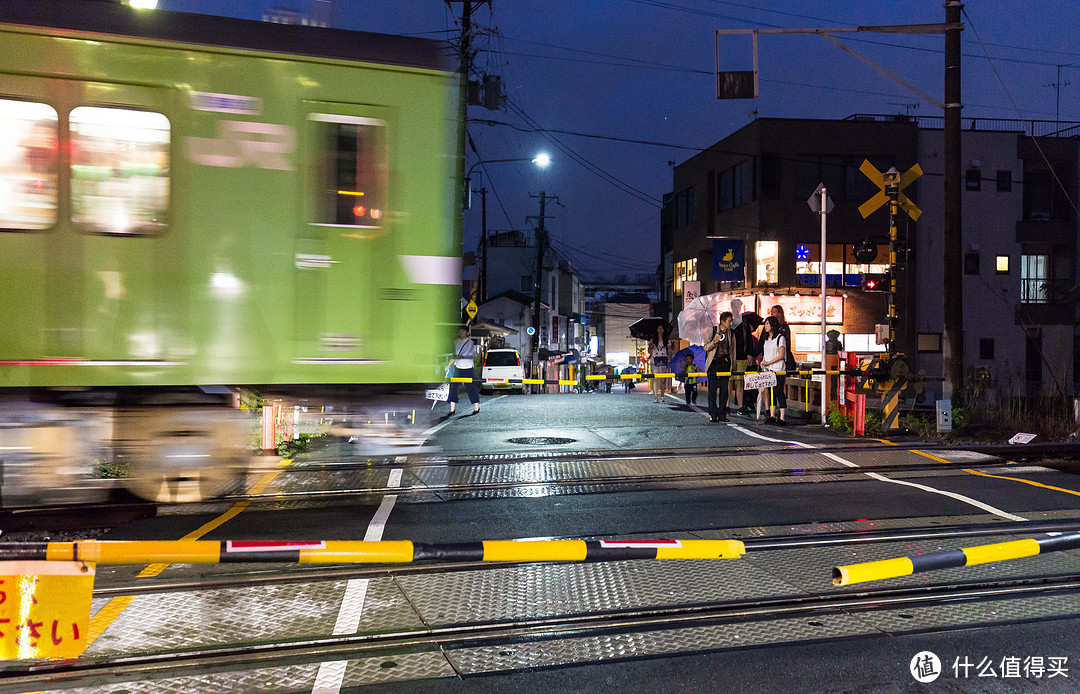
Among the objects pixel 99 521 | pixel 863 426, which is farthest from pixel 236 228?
pixel 863 426

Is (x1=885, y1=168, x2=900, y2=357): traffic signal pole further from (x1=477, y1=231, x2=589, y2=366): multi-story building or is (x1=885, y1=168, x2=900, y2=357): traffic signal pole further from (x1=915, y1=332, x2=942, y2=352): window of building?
(x1=477, y1=231, x2=589, y2=366): multi-story building

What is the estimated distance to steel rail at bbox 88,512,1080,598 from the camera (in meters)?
5.08

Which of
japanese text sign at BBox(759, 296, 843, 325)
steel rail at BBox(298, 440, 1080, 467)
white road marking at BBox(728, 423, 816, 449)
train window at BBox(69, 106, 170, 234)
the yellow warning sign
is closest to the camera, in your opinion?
the yellow warning sign

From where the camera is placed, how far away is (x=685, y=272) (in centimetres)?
3922

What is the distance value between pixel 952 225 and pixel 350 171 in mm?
11743

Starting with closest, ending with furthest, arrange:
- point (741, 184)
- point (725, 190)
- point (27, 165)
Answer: point (27, 165) < point (741, 184) < point (725, 190)

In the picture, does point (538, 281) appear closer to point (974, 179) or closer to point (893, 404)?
point (974, 179)

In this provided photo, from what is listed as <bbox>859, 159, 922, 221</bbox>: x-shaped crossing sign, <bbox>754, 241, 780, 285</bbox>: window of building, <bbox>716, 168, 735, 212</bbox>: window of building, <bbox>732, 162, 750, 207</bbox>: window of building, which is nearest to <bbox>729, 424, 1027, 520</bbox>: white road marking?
<bbox>859, 159, 922, 221</bbox>: x-shaped crossing sign

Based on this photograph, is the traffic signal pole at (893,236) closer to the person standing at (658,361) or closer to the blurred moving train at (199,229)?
the person standing at (658,361)

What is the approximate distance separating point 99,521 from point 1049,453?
1133 cm

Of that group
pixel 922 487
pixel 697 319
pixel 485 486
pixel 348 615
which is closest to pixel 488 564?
pixel 348 615

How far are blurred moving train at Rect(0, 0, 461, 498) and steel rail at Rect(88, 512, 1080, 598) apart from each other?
1.90 m

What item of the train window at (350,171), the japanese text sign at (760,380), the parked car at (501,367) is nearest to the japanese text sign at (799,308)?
the parked car at (501,367)

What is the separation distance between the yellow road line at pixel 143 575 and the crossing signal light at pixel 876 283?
34.9 feet
